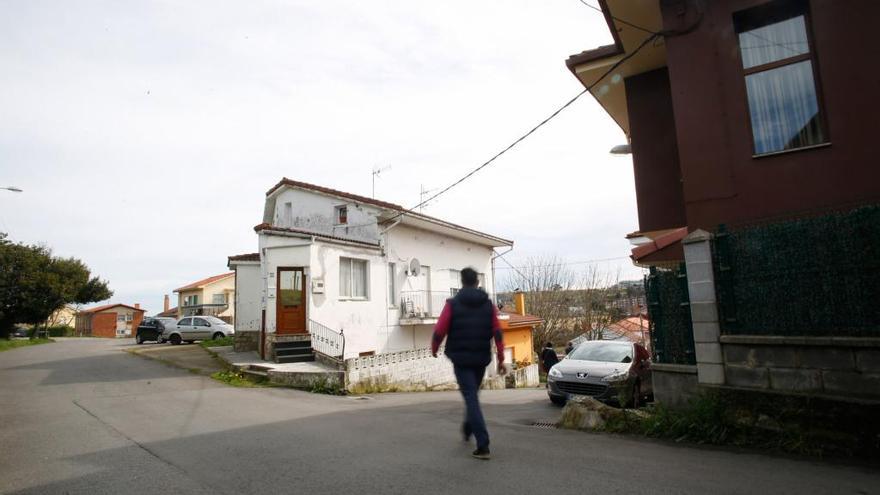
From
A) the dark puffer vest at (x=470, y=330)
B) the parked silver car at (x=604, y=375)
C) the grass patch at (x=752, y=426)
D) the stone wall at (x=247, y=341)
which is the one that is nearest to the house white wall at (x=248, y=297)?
the stone wall at (x=247, y=341)

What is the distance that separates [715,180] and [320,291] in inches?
431

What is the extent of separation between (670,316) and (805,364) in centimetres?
192

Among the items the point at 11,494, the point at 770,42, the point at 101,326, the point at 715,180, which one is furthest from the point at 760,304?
the point at 101,326

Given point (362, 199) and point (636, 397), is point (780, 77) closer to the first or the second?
point (636, 397)

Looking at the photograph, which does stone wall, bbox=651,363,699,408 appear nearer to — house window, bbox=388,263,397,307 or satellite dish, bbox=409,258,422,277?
house window, bbox=388,263,397,307

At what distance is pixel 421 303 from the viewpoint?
19.4 meters

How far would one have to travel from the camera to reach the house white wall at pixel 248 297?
58.2 feet

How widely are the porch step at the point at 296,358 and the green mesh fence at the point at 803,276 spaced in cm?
1087

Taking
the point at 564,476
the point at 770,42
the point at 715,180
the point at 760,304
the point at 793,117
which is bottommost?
the point at 564,476

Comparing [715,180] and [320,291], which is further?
[320,291]

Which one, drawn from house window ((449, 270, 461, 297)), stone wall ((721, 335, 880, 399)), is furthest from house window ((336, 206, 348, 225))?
stone wall ((721, 335, 880, 399))

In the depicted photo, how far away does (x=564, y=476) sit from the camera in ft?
14.2

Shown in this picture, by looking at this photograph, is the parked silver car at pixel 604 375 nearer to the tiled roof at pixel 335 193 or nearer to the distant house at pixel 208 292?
the tiled roof at pixel 335 193

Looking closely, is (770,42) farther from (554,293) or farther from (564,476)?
(554,293)
